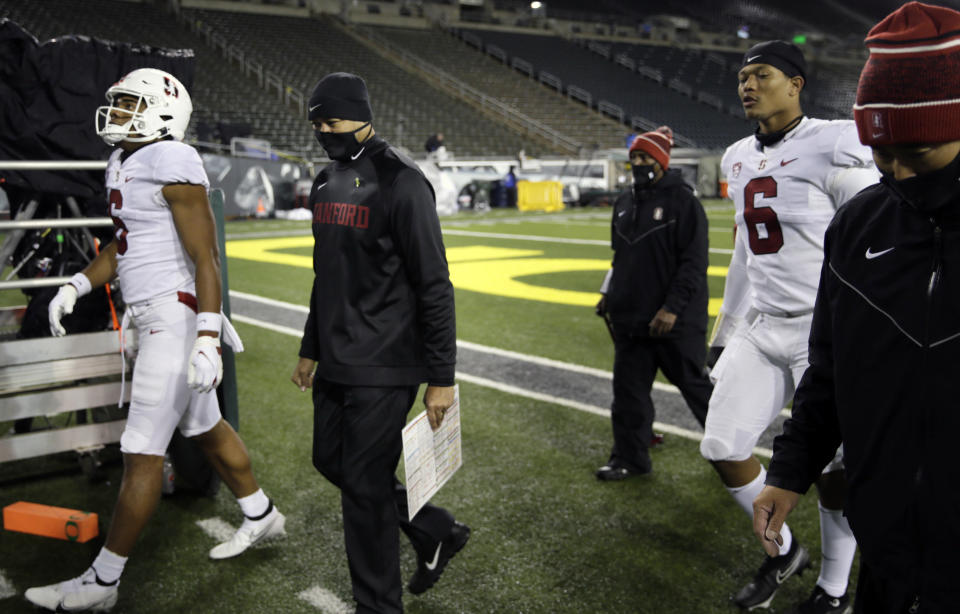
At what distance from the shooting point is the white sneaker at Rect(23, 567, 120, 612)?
2760 millimetres

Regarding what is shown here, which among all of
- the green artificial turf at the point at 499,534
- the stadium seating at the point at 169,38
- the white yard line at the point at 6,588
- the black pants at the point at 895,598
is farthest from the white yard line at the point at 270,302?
the stadium seating at the point at 169,38

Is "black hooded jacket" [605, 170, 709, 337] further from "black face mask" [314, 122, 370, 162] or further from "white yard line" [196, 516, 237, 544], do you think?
"white yard line" [196, 516, 237, 544]

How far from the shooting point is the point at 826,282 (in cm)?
175

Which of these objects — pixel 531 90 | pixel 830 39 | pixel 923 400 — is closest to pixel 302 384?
pixel 923 400

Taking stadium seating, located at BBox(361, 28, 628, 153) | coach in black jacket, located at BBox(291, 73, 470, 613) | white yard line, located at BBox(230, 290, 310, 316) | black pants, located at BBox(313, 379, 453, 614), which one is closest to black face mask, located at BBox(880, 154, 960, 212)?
coach in black jacket, located at BBox(291, 73, 470, 613)

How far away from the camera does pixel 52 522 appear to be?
3.27 meters

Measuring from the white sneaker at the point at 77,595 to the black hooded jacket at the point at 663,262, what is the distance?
8.73 ft

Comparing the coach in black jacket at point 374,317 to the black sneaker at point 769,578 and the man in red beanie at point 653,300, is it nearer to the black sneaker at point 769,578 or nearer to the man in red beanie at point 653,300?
the black sneaker at point 769,578

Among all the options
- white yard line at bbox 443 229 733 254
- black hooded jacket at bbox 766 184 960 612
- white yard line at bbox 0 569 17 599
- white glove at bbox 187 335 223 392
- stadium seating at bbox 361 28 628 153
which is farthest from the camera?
stadium seating at bbox 361 28 628 153

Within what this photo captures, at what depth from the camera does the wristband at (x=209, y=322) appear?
2.84 meters

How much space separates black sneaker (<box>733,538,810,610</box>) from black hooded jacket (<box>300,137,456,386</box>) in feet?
4.54

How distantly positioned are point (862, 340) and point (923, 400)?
0.16m

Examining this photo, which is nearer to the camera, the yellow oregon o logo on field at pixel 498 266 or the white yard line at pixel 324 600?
the white yard line at pixel 324 600

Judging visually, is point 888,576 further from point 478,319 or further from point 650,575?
point 478,319
